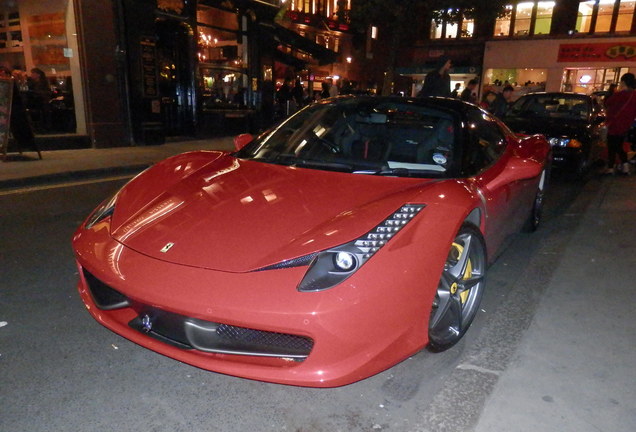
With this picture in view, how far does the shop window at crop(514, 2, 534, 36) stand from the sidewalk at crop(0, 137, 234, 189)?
2323 cm

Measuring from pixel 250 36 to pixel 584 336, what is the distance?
45.2ft

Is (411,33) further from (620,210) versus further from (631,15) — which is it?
(620,210)

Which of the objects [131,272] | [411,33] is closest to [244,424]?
[131,272]

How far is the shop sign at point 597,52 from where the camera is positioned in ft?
79.8

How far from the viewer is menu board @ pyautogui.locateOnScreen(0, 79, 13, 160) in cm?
816

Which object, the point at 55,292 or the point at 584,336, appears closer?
the point at 584,336

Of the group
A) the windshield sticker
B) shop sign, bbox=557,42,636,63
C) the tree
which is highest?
the tree

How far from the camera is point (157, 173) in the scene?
3174mm

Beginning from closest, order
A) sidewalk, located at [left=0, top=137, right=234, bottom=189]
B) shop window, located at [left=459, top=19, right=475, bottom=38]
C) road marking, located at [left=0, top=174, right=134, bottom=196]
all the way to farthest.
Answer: road marking, located at [left=0, top=174, right=134, bottom=196] → sidewalk, located at [left=0, top=137, right=234, bottom=189] → shop window, located at [left=459, top=19, right=475, bottom=38]

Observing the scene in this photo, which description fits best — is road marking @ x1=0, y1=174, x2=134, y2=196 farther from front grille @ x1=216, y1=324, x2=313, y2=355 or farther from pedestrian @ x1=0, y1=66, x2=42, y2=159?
front grille @ x1=216, y1=324, x2=313, y2=355

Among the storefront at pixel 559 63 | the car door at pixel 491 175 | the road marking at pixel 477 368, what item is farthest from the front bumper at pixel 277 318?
the storefront at pixel 559 63

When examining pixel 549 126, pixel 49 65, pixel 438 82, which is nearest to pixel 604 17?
pixel 549 126

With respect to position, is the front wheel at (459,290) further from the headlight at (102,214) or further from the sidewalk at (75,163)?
the sidewalk at (75,163)

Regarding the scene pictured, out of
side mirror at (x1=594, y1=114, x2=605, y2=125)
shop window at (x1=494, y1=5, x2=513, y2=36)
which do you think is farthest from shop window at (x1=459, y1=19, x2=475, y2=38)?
side mirror at (x1=594, y1=114, x2=605, y2=125)
